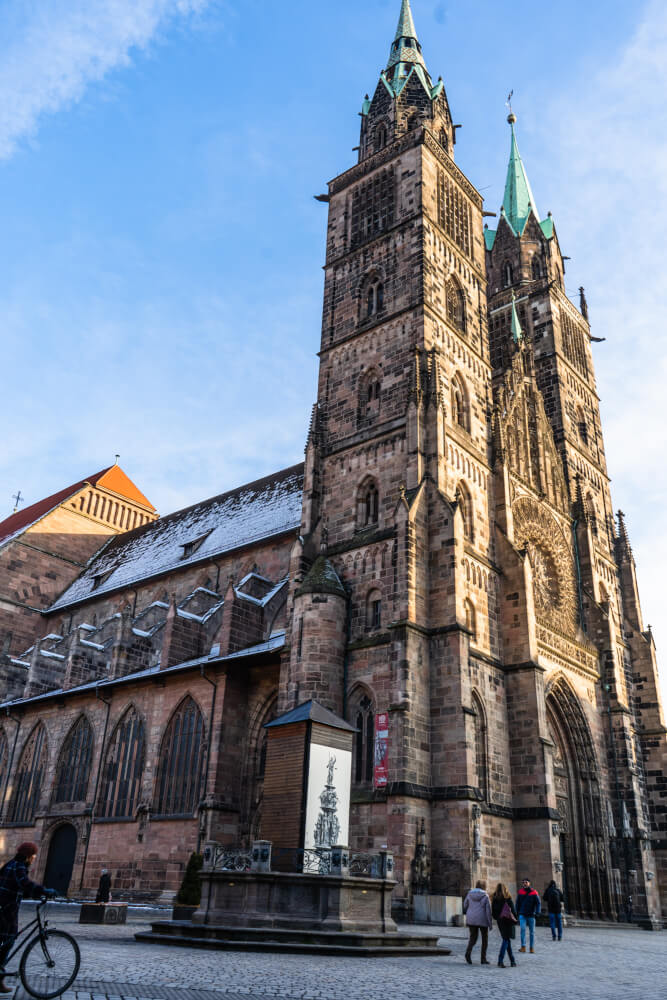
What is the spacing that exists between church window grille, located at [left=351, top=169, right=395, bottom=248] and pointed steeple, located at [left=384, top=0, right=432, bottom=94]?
19.0ft

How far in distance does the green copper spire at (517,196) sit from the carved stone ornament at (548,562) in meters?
19.2

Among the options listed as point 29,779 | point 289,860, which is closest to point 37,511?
point 29,779

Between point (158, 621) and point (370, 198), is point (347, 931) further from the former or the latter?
point (370, 198)

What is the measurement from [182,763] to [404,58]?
32503 millimetres

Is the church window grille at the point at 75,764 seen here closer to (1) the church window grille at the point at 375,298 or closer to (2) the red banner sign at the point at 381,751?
(2) the red banner sign at the point at 381,751

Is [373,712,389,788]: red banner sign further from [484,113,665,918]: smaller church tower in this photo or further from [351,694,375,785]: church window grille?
[484,113,665,918]: smaller church tower

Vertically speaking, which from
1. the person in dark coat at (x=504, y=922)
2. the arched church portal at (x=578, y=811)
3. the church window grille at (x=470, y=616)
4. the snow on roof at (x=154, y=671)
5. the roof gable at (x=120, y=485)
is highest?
the roof gable at (x=120, y=485)

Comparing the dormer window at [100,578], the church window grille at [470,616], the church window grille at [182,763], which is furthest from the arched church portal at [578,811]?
the dormer window at [100,578]

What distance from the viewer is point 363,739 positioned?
22766 mm

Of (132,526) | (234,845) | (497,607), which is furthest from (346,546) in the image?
(132,526)

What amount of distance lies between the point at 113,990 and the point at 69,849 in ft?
81.9

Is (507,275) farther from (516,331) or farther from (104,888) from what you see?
(104,888)

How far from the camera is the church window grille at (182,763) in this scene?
26.7 meters

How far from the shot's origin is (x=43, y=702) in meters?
33.9
